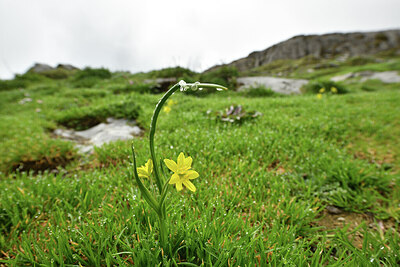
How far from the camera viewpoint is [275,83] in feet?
31.2

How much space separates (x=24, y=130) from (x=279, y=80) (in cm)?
978

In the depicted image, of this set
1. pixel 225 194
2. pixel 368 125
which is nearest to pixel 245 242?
pixel 225 194

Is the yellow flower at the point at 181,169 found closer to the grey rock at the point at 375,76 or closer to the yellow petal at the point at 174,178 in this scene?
the yellow petal at the point at 174,178

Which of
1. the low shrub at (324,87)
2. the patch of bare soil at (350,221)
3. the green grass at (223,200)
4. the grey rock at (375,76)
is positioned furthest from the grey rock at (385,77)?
the patch of bare soil at (350,221)

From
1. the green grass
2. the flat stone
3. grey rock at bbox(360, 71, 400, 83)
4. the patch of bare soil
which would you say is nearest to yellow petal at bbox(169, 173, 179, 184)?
the green grass

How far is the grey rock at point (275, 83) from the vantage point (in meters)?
8.57

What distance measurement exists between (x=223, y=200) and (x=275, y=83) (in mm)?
9076

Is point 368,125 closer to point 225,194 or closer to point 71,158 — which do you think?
point 225,194

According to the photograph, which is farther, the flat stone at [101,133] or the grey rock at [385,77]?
the grey rock at [385,77]

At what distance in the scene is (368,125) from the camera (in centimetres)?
381

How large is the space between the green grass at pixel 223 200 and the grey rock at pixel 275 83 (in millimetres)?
5089

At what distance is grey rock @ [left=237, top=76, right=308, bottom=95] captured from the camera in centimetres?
857

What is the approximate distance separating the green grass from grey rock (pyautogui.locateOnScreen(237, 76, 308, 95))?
509 centimetres

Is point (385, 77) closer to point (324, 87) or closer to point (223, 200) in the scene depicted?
point (324, 87)
